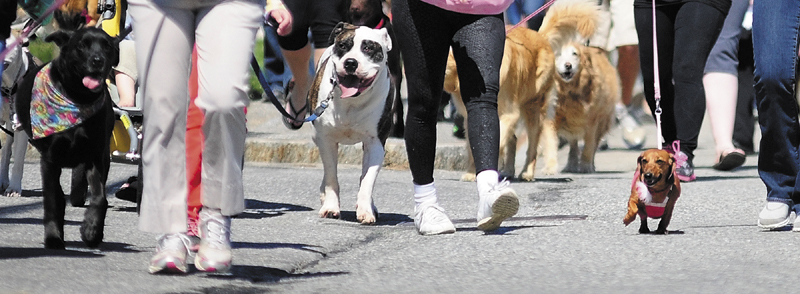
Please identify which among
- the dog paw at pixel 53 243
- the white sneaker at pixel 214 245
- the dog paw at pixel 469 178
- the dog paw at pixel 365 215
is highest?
the white sneaker at pixel 214 245

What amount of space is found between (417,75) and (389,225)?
0.97 metres

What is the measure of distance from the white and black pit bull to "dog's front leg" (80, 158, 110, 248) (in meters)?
1.54

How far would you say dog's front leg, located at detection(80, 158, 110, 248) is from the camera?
191 inches

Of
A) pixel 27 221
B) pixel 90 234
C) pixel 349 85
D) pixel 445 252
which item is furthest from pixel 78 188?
pixel 445 252

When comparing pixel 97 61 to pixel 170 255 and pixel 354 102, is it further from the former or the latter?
pixel 354 102

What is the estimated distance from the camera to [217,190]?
4172mm

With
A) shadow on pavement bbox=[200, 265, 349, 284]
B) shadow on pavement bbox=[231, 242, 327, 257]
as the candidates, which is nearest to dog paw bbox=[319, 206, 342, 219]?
shadow on pavement bbox=[231, 242, 327, 257]

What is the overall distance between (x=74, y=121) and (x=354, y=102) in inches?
74.4

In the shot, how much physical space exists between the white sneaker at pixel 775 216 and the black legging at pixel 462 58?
1.24 m

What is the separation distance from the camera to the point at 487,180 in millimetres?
5324

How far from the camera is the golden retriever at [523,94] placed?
883cm

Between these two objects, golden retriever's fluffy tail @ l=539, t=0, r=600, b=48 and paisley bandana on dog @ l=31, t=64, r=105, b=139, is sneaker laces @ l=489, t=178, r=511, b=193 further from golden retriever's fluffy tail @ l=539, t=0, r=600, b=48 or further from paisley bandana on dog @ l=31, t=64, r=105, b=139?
golden retriever's fluffy tail @ l=539, t=0, r=600, b=48

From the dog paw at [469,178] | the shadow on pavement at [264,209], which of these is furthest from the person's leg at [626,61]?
the shadow on pavement at [264,209]

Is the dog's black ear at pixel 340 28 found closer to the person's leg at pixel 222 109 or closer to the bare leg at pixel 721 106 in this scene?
the person's leg at pixel 222 109
